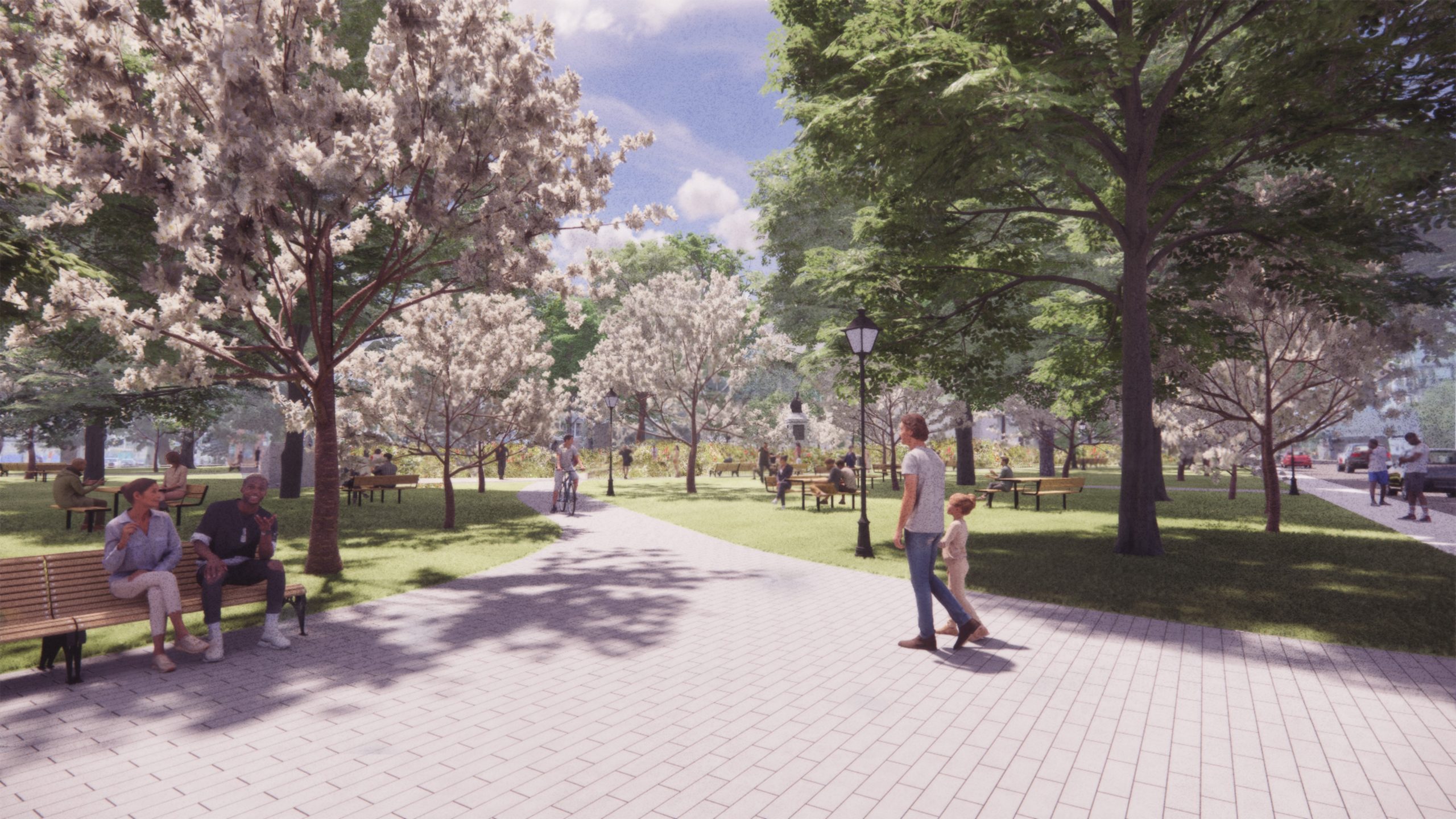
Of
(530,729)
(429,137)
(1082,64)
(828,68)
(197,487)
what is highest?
(828,68)

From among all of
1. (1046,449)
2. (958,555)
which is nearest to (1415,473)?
(958,555)

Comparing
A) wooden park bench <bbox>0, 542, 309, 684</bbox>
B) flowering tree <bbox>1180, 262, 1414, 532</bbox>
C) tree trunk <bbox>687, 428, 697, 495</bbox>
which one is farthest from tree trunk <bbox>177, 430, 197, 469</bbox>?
flowering tree <bbox>1180, 262, 1414, 532</bbox>

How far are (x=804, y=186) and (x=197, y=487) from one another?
2429 cm

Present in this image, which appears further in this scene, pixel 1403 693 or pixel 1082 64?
pixel 1082 64

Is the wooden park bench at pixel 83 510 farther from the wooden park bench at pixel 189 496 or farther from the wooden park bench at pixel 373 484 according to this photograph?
the wooden park bench at pixel 373 484

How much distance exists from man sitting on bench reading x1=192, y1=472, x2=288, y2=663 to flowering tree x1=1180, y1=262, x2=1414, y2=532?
16455 millimetres

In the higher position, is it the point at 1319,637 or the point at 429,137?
the point at 429,137

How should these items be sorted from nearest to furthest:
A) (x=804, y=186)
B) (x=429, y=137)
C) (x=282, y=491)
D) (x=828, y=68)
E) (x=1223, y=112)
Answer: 1. (x=429, y=137)
2. (x=1223, y=112)
3. (x=828, y=68)
4. (x=282, y=491)
5. (x=804, y=186)

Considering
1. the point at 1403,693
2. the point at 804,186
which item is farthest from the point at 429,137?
the point at 804,186

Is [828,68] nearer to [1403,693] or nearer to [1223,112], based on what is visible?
[1223,112]

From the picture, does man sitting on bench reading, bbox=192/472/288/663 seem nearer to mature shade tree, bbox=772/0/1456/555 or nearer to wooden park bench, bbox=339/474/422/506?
mature shade tree, bbox=772/0/1456/555

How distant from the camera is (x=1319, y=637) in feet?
22.6

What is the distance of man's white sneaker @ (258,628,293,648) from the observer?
652cm

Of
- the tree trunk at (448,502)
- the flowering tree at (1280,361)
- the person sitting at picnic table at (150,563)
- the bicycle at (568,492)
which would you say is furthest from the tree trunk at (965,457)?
the person sitting at picnic table at (150,563)
